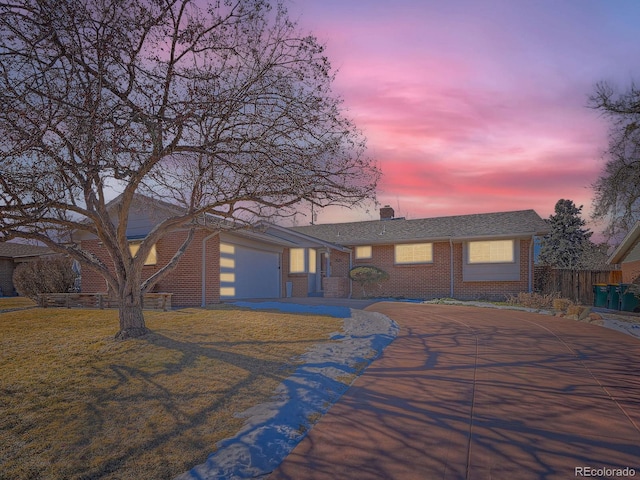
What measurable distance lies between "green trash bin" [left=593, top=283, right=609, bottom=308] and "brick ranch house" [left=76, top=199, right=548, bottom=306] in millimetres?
2568

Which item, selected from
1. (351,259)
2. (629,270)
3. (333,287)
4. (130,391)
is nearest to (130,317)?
(130,391)

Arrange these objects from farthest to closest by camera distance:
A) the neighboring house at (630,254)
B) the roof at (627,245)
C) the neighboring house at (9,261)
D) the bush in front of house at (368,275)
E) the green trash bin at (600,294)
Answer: the neighboring house at (9,261) → the bush in front of house at (368,275) → the neighboring house at (630,254) → the roof at (627,245) → the green trash bin at (600,294)

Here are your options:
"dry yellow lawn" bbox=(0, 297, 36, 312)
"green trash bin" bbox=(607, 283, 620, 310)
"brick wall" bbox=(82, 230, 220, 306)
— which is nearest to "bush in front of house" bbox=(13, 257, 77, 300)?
"dry yellow lawn" bbox=(0, 297, 36, 312)

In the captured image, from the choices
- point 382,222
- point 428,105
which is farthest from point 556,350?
point 382,222

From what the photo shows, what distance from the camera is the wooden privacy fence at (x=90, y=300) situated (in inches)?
Result: 573

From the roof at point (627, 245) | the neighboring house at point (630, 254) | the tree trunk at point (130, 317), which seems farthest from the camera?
the neighboring house at point (630, 254)

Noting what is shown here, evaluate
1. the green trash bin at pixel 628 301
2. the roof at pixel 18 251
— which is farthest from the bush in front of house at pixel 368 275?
the roof at pixel 18 251

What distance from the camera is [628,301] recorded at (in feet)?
57.3

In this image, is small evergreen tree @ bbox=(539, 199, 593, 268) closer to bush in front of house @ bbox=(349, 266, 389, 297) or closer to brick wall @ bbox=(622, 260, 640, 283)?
brick wall @ bbox=(622, 260, 640, 283)

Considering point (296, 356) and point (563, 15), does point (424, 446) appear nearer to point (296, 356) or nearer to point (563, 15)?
point (296, 356)

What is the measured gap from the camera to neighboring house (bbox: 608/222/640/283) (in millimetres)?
20859

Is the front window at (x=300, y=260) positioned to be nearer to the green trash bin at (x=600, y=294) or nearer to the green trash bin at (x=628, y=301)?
the green trash bin at (x=600, y=294)

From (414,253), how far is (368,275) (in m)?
2.71

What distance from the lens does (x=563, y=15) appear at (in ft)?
31.7
